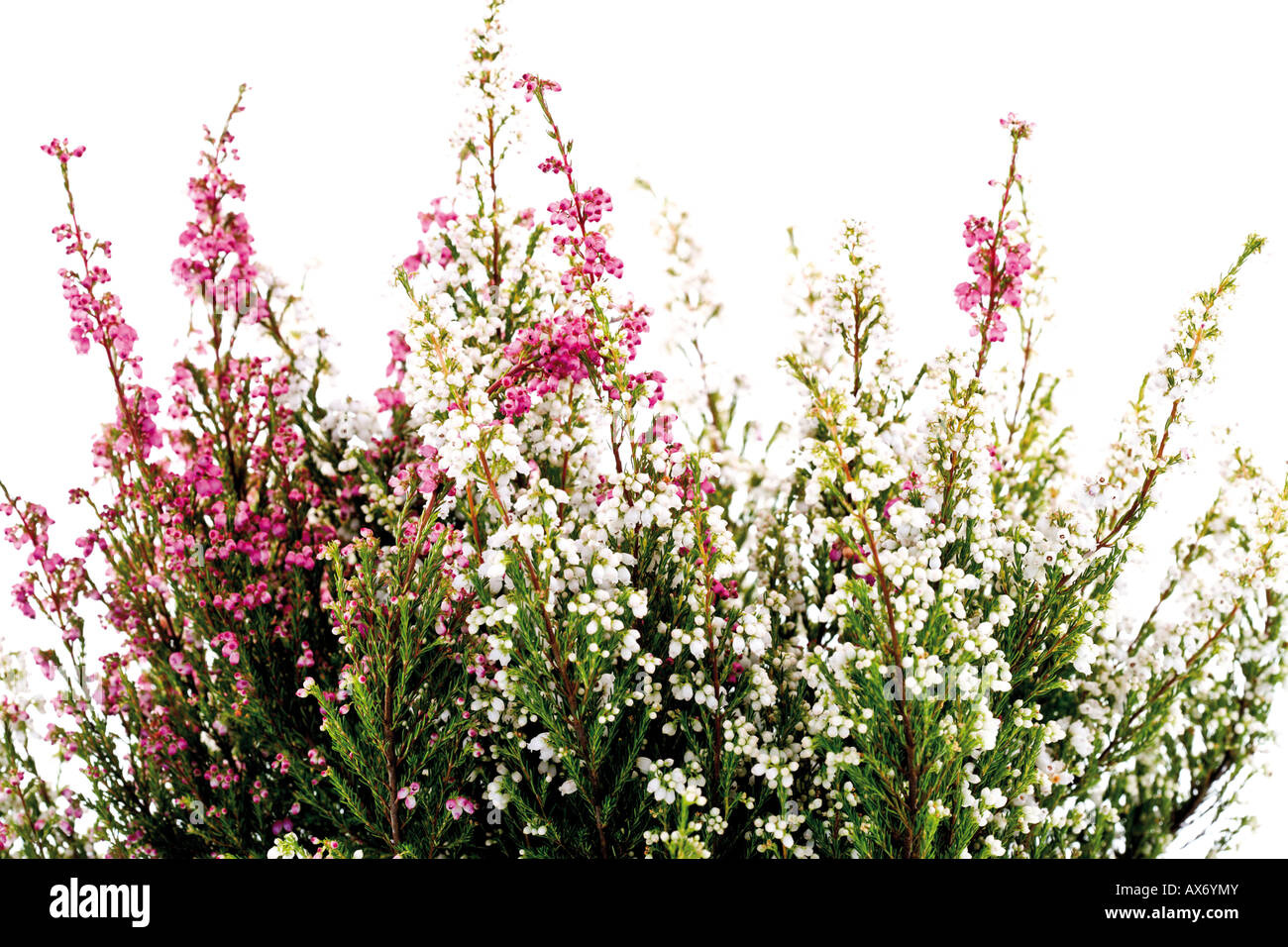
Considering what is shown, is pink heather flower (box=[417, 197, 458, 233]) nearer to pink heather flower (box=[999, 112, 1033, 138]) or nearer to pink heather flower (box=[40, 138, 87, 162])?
pink heather flower (box=[40, 138, 87, 162])

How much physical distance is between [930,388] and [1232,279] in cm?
40

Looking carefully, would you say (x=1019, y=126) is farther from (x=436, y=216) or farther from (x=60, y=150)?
(x=60, y=150)

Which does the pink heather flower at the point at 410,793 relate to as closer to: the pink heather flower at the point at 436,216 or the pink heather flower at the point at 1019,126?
the pink heather flower at the point at 436,216

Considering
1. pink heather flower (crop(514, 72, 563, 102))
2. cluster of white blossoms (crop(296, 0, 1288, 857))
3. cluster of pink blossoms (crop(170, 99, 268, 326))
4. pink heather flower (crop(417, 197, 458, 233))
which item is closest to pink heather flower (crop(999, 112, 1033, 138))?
cluster of white blossoms (crop(296, 0, 1288, 857))

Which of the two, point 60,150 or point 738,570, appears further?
point 60,150

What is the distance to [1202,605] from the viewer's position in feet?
5.62

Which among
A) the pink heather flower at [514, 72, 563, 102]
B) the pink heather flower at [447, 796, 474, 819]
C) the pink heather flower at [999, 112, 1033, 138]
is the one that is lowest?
the pink heather flower at [447, 796, 474, 819]

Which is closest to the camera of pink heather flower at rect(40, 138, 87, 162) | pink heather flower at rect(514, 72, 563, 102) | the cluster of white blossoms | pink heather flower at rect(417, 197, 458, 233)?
the cluster of white blossoms

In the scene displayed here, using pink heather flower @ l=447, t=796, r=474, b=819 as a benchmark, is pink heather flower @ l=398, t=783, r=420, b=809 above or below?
above

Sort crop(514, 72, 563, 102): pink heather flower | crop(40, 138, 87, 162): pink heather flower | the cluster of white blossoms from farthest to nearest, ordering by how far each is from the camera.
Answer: crop(40, 138, 87, 162): pink heather flower
crop(514, 72, 563, 102): pink heather flower
the cluster of white blossoms

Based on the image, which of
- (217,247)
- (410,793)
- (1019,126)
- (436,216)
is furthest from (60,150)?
(1019,126)

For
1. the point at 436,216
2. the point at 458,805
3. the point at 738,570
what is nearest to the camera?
the point at 738,570

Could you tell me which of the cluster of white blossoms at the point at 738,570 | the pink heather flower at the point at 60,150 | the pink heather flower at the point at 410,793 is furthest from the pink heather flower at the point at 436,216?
the pink heather flower at the point at 410,793
